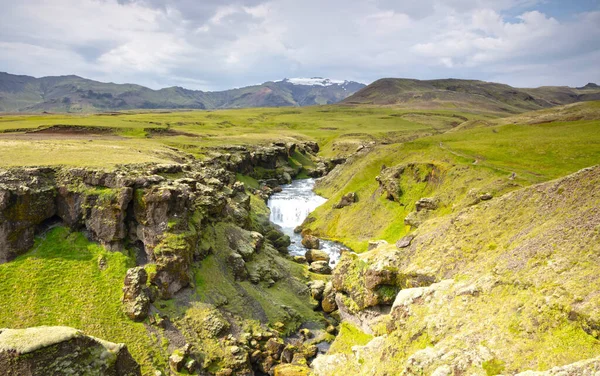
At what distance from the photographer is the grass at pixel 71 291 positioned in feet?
113

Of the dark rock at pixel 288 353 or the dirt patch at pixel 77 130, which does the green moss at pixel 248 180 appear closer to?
the dirt patch at pixel 77 130

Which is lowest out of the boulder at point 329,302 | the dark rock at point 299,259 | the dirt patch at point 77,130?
the boulder at point 329,302

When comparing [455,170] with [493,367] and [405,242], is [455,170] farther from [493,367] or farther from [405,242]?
[493,367]

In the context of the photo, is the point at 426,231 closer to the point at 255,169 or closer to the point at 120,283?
the point at 120,283

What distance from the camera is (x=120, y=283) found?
1554 inches

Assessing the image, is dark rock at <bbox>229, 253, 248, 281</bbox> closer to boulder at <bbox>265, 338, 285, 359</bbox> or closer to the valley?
the valley

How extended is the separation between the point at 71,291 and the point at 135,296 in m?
6.60

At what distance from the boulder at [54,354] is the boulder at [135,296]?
36.3 feet

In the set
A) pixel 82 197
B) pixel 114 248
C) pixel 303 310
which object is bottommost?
pixel 303 310

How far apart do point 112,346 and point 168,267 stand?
1461 cm

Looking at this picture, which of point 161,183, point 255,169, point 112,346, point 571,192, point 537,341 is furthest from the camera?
point 255,169

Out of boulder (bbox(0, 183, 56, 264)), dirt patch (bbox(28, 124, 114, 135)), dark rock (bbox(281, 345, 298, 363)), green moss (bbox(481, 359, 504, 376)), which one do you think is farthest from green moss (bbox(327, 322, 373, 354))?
dirt patch (bbox(28, 124, 114, 135))

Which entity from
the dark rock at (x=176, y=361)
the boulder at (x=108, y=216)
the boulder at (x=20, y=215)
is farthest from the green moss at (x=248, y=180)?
the dark rock at (x=176, y=361)

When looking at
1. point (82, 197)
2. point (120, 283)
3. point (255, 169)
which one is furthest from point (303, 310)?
point (255, 169)
